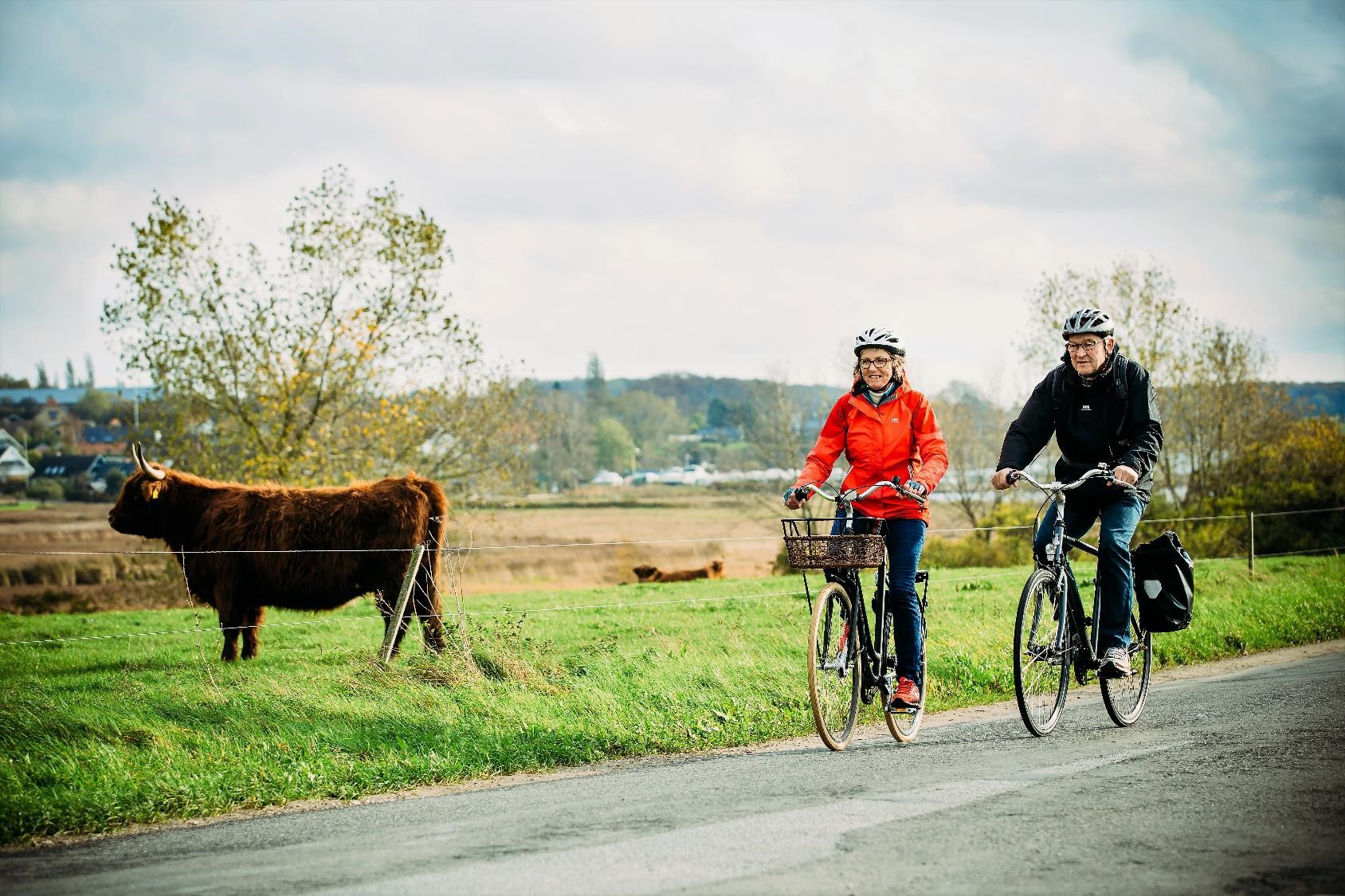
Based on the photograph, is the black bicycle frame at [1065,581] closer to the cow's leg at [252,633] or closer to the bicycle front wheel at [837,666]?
the bicycle front wheel at [837,666]

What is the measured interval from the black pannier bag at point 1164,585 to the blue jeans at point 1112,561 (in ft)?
0.82

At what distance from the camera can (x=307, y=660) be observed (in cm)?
1314

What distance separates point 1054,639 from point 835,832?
3392 mm

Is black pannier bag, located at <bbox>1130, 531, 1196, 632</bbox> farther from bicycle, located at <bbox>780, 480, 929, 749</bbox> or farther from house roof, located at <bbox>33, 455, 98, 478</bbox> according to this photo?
house roof, located at <bbox>33, 455, 98, 478</bbox>

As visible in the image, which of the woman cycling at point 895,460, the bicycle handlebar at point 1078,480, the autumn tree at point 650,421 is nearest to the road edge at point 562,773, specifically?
the woman cycling at point 895,460

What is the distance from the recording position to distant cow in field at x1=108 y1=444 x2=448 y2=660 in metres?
13.6

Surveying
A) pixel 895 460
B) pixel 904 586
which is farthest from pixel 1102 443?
pixel 904 586

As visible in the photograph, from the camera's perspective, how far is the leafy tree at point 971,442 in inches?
1746

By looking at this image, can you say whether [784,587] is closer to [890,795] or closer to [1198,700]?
[1198,700]

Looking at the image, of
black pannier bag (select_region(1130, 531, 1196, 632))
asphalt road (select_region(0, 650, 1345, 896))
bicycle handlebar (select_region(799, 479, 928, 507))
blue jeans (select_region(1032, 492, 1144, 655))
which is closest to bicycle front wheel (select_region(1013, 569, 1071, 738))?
blue jeans (select_region(1032, 492, 1144, 655))

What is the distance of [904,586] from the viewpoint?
28.5ft

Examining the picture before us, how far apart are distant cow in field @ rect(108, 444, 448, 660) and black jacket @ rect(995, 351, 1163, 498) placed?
22.1 feet

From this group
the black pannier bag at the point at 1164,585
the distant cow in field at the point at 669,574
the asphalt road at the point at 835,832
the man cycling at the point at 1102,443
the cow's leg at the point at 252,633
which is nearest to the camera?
the asphalt road at the point at 835,832

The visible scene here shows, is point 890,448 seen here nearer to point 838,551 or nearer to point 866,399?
point 866,399
